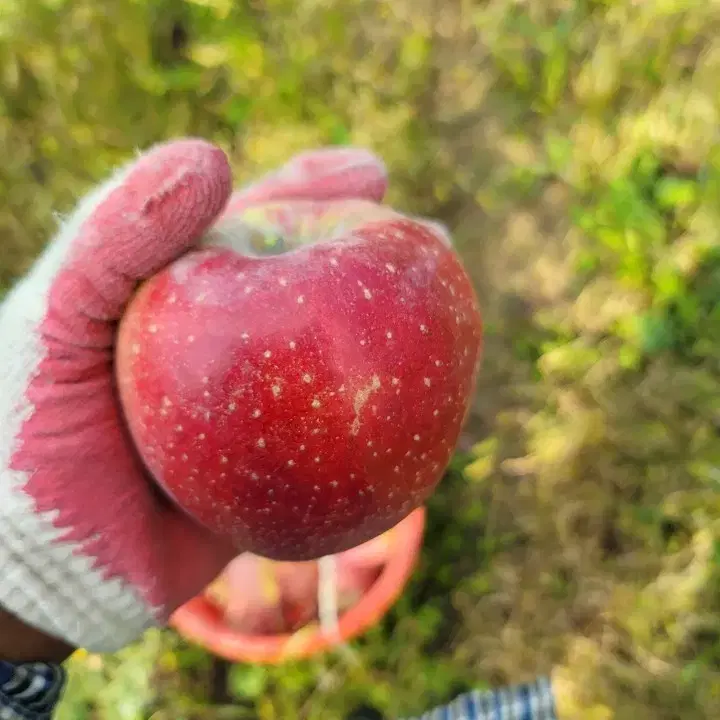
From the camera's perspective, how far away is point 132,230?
87cm

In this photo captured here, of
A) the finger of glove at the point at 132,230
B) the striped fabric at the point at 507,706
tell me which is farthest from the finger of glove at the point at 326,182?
the striped fabric at the point at 507,706

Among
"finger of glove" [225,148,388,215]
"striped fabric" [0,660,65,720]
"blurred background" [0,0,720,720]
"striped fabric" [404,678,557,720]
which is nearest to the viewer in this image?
"striped fabric" [0,660,65,720]

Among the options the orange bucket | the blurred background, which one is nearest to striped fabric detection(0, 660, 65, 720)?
the orange bucket

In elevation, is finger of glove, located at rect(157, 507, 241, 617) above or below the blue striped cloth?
above

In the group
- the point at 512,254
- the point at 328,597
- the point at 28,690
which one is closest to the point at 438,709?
the point at 328,597

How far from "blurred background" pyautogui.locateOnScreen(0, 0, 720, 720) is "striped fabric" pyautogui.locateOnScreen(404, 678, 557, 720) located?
116mm

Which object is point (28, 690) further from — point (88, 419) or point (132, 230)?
point (132, 230)

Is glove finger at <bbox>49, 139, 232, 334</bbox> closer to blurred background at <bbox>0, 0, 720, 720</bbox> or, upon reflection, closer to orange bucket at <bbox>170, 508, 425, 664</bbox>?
orange bucket at <bbox>170, 508, 425, 664</bbox>

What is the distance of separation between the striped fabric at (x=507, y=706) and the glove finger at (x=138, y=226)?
0.92 m

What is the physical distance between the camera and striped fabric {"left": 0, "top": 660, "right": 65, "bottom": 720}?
104 centimetres

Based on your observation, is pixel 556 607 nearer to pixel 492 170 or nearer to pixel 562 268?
pixel 562 268

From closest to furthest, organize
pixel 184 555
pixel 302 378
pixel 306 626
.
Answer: pixel 302 378
pixel 184 555
pixel 306 626

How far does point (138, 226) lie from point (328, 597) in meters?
0.85

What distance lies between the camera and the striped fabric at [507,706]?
133 centimetres
